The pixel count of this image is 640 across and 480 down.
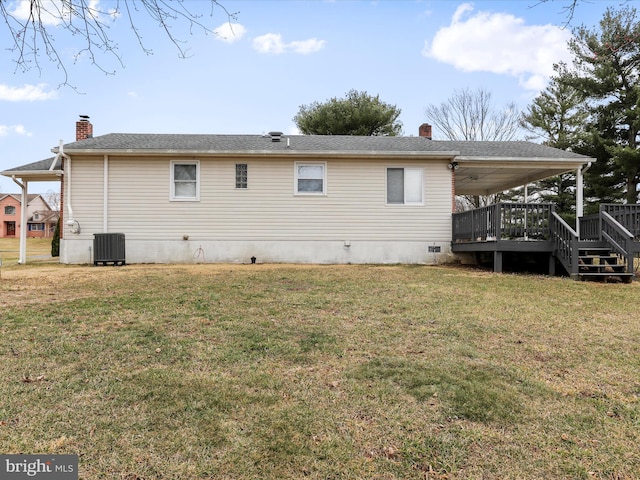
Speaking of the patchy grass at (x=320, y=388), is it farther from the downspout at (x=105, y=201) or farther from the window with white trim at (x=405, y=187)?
the window with white trim at (x=405, y=187)

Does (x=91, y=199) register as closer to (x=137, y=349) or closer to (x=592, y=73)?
(x=137, y=349)

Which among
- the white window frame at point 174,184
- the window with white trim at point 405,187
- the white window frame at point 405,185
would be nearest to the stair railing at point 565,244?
the white window frame at point 405,185

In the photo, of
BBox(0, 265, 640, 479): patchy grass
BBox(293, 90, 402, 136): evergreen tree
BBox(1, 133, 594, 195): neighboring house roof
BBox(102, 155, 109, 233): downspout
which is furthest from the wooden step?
BBox(293, 90, 402, 136): evergreen tree

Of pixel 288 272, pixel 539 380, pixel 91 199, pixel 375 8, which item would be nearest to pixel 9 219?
pixel 91 199

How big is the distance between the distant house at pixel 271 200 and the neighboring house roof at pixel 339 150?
0.06 meters

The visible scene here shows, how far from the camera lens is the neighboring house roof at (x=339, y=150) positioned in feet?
35.6

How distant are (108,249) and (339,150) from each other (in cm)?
717

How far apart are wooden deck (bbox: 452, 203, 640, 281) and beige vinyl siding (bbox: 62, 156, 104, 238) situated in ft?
35.4

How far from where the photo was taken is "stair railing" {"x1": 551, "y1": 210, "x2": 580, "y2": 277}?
8.27m

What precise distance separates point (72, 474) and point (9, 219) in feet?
201

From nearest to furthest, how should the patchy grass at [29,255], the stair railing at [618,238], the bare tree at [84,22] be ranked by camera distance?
the bare tree at [84,22] → the stair railing at [618,238] → the patchy grass at [29,255]

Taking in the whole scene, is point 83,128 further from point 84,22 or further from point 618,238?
point 618,238

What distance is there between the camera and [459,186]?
15.9 meters

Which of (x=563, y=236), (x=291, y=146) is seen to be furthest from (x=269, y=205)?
(x=563, y=236)
